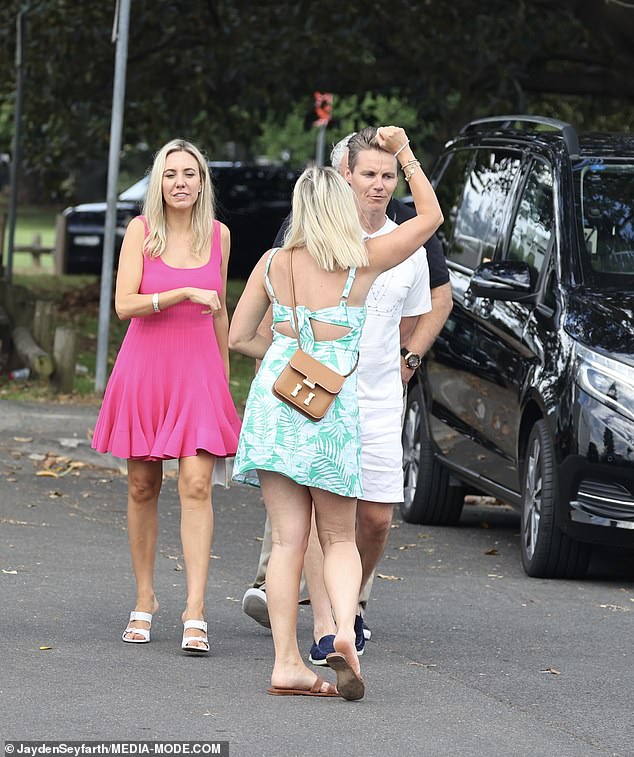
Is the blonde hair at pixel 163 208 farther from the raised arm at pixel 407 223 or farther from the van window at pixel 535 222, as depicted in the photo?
the van window at pixel 535 222

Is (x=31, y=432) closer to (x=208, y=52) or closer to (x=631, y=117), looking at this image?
(x=208, y=52)

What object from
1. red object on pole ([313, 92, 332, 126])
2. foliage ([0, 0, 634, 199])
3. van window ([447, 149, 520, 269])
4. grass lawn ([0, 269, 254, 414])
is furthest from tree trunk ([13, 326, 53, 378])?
red object on pole ([313, 92, 332, 126])

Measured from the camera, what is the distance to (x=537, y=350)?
8.52 meters

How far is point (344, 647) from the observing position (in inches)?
222

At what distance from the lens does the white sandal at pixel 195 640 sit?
21.1 ft

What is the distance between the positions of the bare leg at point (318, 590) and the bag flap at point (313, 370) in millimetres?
756

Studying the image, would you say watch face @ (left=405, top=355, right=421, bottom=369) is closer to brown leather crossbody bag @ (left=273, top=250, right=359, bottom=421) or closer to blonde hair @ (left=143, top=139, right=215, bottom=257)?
blonde hair @ (left=143, top=139, right=215, bottom=257)

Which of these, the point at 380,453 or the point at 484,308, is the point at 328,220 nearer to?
→ the point at 380,453

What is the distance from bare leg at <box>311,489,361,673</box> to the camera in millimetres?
5840

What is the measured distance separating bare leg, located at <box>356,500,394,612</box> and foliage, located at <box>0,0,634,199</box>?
1189 cm

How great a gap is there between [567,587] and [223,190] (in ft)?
68.7

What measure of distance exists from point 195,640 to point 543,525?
2380 millimetres

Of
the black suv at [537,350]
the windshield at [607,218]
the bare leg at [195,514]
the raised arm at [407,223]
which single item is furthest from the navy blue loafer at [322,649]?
the windshield at [607,218]

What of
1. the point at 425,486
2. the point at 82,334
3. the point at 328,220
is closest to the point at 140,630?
the point at 328,220
